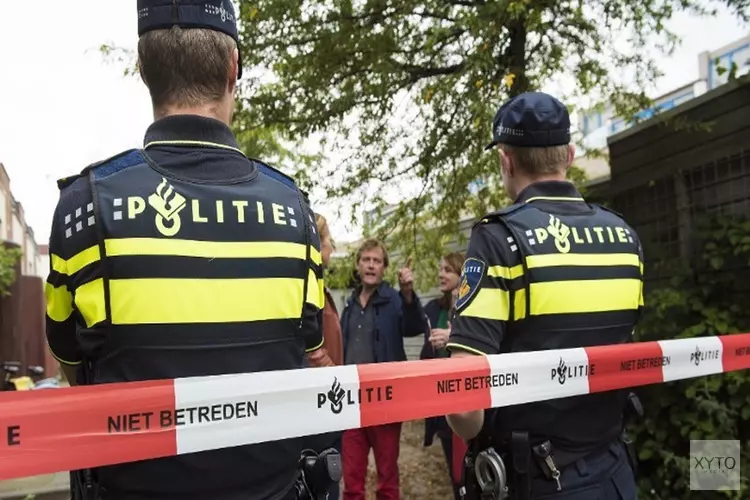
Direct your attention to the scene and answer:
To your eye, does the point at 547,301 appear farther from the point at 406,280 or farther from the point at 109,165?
the point at 406,280

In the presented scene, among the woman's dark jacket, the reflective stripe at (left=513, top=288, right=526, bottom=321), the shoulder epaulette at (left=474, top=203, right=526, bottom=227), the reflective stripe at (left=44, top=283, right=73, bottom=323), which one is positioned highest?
the shoulder epaulette at (left=474, top=203, right=526, bottom=227)

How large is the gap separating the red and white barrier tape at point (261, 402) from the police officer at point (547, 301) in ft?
0.22

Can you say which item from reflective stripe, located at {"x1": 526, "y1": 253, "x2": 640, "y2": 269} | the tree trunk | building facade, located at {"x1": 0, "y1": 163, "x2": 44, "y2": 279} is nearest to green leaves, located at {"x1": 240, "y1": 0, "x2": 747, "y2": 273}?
the tree trunk

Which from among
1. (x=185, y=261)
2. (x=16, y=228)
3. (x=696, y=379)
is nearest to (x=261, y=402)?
(x=185, y=261)

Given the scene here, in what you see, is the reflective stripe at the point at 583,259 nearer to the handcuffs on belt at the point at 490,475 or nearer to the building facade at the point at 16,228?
the handcuffs on belt at the point at 490,475

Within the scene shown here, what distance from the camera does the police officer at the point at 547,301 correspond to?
1920 mm

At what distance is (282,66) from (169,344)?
13.1 ft

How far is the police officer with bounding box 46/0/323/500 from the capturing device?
1254mm

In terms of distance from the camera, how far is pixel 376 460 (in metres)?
4.75

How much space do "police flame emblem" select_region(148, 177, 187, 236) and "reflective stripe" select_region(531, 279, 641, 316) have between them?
109cm

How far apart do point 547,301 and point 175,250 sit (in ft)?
3.76

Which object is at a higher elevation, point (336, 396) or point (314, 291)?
point (314, 291)

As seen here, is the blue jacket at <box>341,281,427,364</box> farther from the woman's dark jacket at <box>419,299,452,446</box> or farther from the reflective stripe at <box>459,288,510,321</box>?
the reflective stripe at <box>459,288,510,321</box>

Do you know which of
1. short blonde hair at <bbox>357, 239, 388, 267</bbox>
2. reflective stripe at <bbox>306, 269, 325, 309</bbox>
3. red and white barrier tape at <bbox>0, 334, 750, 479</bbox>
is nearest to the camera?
red and white barrier tape at <bbox>0, 334, 750, 479</bbox>
